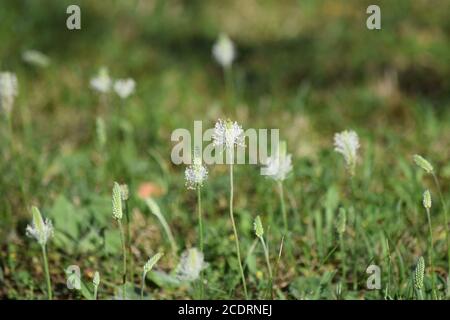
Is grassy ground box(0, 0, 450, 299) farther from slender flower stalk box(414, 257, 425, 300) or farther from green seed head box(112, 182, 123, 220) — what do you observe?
green seed head box(112, 182, 123, 220)

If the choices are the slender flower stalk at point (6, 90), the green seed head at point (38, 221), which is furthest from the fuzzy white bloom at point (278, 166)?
the slender flower stalk at point (6, 90)

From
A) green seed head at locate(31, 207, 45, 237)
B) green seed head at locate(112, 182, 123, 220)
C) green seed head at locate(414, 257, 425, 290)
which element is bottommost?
green seed head at locate(414, 257, 425, 290)

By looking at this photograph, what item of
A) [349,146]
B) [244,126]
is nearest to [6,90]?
[244,126]

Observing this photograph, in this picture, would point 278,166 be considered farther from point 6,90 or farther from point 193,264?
point 6,90

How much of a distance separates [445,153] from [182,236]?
1.43 m

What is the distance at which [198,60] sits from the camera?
4.58m

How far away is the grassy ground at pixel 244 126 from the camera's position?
2629 millimetres

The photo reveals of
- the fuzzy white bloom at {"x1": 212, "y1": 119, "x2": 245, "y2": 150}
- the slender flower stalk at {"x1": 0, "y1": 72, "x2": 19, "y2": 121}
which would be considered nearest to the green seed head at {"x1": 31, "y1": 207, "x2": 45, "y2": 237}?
the fuzzy white bloom at {"x1": 212, "y1": 119, "x2": 245, "y2": 150}

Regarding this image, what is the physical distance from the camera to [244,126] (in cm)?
Result: 370

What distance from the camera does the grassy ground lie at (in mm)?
2629
